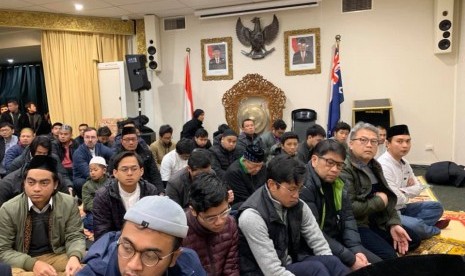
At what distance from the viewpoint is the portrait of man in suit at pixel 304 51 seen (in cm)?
647

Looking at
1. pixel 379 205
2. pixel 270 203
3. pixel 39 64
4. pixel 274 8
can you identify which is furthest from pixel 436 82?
pixel 39 64

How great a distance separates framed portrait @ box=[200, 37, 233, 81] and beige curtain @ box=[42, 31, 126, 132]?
1.89m

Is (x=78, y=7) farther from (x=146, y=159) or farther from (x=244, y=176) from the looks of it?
(x=244, y=176)

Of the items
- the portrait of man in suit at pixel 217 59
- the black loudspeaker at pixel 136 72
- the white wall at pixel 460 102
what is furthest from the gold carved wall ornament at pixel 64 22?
the white wall at pixel 460 102

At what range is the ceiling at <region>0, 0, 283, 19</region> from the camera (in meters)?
5.90

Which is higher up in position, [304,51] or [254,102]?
[304,51]

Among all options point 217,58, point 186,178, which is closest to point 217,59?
point 217,58

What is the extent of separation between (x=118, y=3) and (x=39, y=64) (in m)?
4.79

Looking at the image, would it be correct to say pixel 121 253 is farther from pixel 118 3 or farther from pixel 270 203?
pixel 118 3

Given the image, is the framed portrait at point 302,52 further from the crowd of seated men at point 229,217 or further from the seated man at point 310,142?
the crowd of seated men at point 229,217

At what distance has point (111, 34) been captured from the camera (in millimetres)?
7203

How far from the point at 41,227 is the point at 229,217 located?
3.72 feet

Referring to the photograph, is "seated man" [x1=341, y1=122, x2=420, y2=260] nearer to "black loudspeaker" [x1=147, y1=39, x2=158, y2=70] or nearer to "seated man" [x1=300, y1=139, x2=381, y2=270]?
"seated man" [x1=300, y1=139, x2=381, y2=270]

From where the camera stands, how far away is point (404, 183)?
3037 mm
